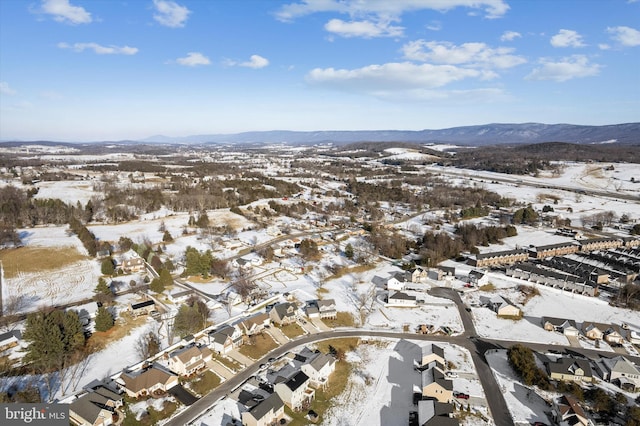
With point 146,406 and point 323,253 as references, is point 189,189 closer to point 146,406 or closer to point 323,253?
point 323,253

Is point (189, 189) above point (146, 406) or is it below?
above

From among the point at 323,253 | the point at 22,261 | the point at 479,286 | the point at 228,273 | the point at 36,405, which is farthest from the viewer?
the point at 323,253

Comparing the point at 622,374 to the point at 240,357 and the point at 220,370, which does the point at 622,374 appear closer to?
the point at 240,357

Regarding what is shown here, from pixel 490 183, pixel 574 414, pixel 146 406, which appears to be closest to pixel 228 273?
pixel 146 406

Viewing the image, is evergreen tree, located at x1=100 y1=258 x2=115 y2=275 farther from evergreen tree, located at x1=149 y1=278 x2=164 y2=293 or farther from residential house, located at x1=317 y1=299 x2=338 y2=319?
residential house, located at x1=317 y1=299 x2=338 y2=319

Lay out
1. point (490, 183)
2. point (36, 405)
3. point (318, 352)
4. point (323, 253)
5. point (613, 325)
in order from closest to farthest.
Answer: point (36, 405)
point (318, 352)
point (613, 325)
point (323, 253)
point (490, 183)

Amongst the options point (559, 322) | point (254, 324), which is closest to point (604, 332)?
point (559, 322)

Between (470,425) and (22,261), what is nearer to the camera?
(470,425)
